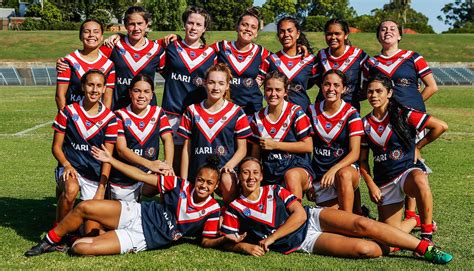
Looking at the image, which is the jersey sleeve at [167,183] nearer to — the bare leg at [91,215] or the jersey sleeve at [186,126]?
the bare leg at [91,215]

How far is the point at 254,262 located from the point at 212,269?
35 cm

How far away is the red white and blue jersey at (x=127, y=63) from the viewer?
20.6ft

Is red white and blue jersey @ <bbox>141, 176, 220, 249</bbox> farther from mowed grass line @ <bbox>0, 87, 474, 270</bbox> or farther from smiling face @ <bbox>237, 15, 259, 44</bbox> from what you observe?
smiling face @ <bbox>237, 15, 259, 44</bbox>

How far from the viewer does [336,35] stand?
247 inches

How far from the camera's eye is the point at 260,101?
6.47m

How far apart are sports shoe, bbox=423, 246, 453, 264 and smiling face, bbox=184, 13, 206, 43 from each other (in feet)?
9.37

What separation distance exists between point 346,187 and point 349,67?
1.37 meters

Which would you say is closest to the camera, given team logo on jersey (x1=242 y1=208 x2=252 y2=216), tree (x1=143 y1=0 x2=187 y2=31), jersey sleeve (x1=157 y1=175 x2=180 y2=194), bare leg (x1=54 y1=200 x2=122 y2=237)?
bare leg (x1=54 y1=200 x2=122 y2=237)

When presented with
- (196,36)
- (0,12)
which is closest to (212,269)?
(196,36)

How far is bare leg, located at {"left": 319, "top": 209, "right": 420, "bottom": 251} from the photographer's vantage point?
5047 millimetres

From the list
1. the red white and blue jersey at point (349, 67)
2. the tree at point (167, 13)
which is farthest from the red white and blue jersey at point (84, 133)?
the tree at point (167, 13)

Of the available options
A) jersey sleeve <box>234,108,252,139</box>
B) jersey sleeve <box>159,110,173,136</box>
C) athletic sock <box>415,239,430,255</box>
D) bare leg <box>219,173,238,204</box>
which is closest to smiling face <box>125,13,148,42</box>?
jersey sleeve <box>159,110,173,136</box>

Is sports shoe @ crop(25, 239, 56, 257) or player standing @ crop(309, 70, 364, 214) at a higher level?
player standing @ crop(309, 70, 364, 214)

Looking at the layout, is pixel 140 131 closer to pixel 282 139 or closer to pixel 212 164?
pixel 212 164
